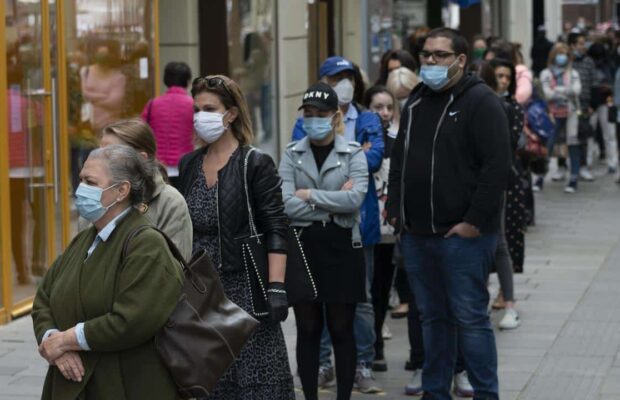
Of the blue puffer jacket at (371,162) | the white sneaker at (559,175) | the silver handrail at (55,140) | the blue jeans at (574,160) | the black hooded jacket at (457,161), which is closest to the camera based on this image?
the black hooded jacket at (457,161)

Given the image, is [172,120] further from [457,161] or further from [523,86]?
[457,161]

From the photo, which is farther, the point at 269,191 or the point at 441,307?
the point at 441,307

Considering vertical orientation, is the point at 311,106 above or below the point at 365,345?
above

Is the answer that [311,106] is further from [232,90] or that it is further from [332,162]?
[232,90]

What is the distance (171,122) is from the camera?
1184 centimetres

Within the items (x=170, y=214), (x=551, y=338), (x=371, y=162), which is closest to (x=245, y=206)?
(x=170, y=214)

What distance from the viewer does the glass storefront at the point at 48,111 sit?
1019 centimetres

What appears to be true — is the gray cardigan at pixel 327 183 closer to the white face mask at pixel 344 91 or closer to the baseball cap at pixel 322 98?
the baseball cap at pixel 322 98

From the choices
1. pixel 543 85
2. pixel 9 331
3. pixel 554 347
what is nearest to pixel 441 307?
pixel 554 347

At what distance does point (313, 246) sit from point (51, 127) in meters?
4.08

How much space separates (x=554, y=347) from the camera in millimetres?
9305

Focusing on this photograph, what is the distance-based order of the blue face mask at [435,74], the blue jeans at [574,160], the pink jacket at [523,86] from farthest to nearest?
the blue jeans at [574,160], the pink jacket at [523,86], the blue face mask at [435,74]

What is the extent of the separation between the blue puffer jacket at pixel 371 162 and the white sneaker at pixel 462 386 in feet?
2.89

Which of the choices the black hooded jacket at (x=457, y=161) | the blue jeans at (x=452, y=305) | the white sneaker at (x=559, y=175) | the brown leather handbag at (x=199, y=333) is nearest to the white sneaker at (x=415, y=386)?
the blue jeans at (x=452, y=305)
